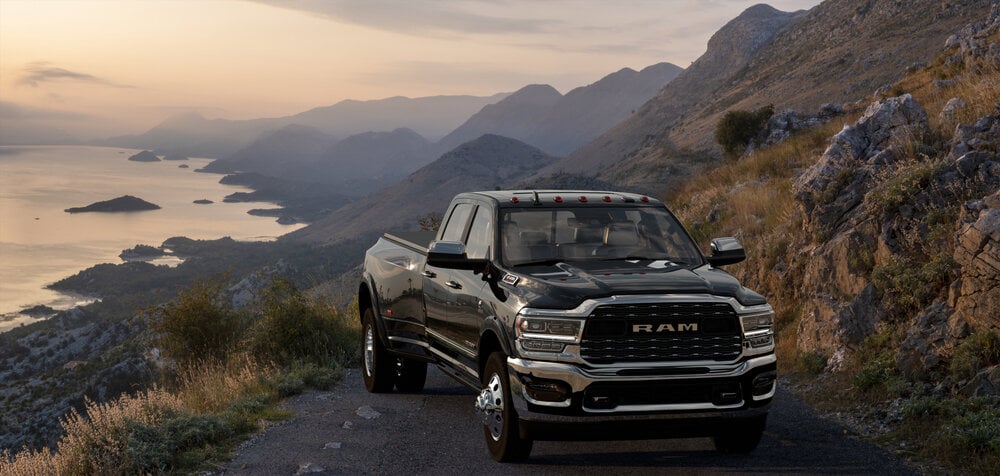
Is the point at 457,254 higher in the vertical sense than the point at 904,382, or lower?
higher

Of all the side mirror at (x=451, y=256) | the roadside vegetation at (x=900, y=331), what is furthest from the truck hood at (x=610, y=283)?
the roadside vegetation at (x=900, y=331)

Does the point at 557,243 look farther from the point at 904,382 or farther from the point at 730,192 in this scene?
the point at 730,192

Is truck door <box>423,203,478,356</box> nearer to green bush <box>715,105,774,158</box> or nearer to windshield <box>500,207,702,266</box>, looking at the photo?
windshield <box>500,207,702,266</box>

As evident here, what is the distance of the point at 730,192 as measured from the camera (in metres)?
19.9

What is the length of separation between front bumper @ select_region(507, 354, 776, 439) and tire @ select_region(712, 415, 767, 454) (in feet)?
1.16

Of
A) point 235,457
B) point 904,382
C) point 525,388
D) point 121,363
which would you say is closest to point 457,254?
point 525,388

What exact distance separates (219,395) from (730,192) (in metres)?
12.8

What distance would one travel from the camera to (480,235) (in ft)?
26.3

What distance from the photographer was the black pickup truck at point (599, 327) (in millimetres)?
6035

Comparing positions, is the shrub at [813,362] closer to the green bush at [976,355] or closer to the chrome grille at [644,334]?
the green bush at [976,355]

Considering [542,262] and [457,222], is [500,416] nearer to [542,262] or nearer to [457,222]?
[542,262]

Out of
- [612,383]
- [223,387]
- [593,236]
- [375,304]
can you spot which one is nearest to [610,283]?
[612,383]

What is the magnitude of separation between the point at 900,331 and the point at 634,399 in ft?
14.9

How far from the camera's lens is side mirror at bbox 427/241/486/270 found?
719 centimetres
